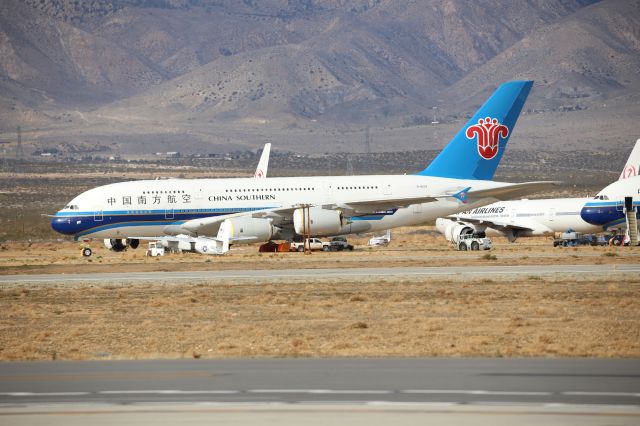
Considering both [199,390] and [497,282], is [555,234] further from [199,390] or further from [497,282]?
[199,390]

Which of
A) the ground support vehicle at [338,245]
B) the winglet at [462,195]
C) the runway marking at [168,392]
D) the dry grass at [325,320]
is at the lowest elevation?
the runway marking at [168,392]

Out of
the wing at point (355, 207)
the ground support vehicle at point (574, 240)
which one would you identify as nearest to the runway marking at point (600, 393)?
the wing at point (355, 207)

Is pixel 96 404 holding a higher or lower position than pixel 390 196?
lower

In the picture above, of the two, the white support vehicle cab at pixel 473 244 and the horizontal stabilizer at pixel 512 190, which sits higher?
the horizontal stabilizer at pixel 512 190

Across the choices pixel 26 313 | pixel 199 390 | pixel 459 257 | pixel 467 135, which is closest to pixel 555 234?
pixel 467 135

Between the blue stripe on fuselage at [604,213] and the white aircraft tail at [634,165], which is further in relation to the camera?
the white aircraft tail at [634,165]

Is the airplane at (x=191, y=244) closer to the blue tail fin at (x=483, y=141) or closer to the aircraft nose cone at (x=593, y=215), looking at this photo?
the blue tail fin at (x=483, y=141)

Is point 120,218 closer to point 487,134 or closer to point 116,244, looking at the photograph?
point 116,244

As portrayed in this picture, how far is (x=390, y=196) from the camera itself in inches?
2591

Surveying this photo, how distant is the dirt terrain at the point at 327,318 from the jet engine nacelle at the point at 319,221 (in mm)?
18129

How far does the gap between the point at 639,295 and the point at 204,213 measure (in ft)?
107

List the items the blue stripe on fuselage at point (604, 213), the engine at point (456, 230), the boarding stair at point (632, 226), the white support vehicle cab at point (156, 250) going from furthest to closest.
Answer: the blue stripe on fuselage at point (604, 213), the engine at point (456, 230), the boarding stair at point (632, 226), the white support vehicle cab at point (156, 250)

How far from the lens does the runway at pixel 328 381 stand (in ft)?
60.9

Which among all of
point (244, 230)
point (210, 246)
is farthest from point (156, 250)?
point (244, 230)
